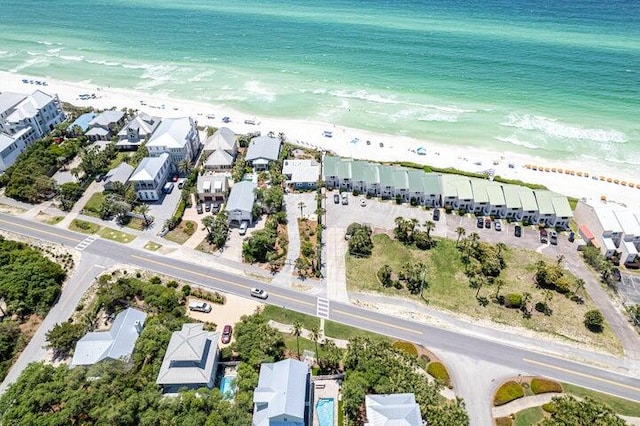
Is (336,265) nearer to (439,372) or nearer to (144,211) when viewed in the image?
(439,372)

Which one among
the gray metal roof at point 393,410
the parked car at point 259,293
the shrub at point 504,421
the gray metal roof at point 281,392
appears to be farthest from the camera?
the parked car at point 259,293

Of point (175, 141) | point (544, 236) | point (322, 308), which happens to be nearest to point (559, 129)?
point (544, 236)

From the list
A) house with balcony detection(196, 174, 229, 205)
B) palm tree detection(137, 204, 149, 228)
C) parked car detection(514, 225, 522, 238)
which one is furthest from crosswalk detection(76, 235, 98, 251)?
parked car detection(514, 225, 522, 238)

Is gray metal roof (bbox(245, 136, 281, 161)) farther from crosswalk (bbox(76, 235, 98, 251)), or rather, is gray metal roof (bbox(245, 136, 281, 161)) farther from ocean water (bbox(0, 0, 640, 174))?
crosswalk (bbox(76, 235, 98, 251))

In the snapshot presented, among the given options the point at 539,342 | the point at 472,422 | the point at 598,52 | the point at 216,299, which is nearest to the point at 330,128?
the point at 216,299

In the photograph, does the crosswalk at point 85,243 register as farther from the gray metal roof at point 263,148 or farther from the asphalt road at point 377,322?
the gray metal roof at point 263,148

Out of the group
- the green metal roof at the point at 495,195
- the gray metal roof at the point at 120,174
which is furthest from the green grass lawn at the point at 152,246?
the green metal roof at the point at 495,195
